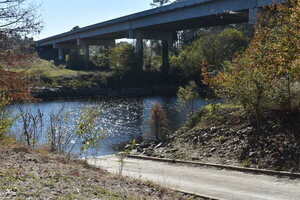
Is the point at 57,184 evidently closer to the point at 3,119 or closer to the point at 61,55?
the point at 3,119

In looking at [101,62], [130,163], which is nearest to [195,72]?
[101,62]

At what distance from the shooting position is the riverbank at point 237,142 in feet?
41.3

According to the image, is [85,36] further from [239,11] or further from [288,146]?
[288,146]

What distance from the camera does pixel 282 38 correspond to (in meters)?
12.9

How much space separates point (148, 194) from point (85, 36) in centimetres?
8309

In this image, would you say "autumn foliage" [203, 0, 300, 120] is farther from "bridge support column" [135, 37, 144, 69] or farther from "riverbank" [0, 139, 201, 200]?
"bridge support column" [135, 37, 144, 69]

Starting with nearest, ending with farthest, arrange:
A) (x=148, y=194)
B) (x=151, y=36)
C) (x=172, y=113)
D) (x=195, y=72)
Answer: (x=148, y=194)
(x=172, y=113)
(x=195, y=72)
(x=151, y=36)

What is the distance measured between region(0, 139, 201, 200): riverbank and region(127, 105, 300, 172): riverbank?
15.6 feet

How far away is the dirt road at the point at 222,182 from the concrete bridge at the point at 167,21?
76.4 ft

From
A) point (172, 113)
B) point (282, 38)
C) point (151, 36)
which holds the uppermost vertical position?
point (151, 36)

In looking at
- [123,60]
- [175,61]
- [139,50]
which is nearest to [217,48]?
[175,61]

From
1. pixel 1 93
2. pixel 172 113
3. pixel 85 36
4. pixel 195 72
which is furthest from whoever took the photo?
pixel 85 36

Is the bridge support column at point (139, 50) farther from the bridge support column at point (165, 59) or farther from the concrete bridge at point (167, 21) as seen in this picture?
the bridge support column at point (165, 59)

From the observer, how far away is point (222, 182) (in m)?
10.6
